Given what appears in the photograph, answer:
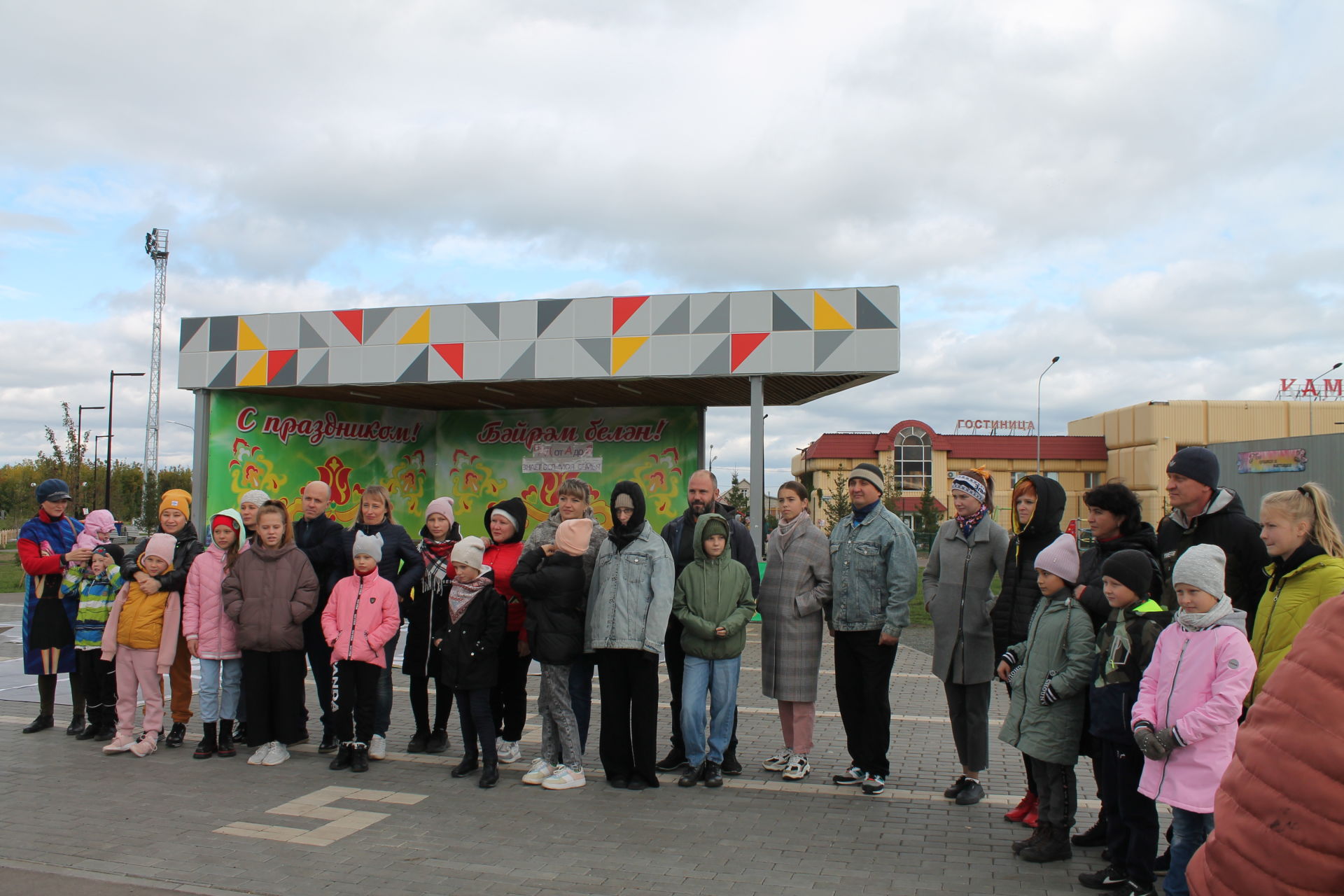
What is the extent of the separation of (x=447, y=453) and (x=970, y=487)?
16.0 meters

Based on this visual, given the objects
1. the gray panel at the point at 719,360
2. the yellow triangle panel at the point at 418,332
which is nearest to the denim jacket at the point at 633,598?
the gray panel at the point at 719,360

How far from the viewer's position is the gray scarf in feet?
12.8

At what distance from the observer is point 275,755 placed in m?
6.62

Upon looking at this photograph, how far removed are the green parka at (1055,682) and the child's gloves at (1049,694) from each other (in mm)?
15

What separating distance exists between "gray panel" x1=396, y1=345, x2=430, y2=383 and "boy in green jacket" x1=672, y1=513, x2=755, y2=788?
10.5 meters

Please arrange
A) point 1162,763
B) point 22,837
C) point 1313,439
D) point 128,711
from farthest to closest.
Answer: point 1313,439
point 128,711
point 22,837
point 1162,763

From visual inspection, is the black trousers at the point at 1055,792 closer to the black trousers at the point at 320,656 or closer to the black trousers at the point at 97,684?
the black trousers at the point at 320,656

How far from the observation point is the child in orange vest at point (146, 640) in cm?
699

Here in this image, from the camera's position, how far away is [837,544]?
641 cm

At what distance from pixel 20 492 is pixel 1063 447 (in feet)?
204

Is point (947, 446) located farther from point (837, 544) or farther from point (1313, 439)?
point (837, 544)

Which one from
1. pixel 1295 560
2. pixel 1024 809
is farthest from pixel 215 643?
pixel 1295 560

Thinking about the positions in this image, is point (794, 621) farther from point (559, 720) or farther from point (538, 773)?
point (538, 773)

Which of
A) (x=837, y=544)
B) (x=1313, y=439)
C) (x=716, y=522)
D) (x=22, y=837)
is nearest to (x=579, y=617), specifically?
(x=716, y=522)
